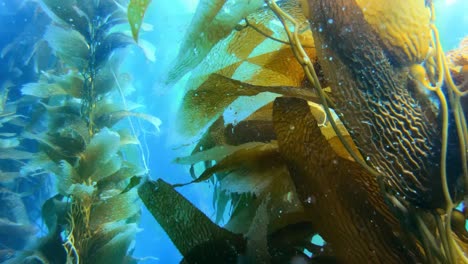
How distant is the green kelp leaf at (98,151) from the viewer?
68.0 inches

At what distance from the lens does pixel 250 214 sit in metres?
1.01

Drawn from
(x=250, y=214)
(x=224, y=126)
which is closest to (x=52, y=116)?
(x=224, y=126)

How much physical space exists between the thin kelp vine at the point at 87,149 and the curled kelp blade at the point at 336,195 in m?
0.91

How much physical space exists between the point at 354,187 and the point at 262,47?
0.58 meters

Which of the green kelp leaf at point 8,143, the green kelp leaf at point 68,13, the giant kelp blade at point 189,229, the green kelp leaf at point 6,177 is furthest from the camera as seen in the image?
the green kelp leaf at point 6,177

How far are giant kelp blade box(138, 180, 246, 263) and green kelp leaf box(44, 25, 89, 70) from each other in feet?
4.63

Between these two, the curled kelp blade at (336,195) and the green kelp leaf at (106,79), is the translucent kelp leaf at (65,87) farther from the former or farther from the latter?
the curled kelp blade at (336,195)

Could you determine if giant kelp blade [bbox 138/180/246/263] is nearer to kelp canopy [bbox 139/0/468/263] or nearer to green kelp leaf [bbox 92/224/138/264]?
kelp canopy [bbox 139/0/468/263]

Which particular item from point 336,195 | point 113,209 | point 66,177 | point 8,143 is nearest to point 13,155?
point 8,143

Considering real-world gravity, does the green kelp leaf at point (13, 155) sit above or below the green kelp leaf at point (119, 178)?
above

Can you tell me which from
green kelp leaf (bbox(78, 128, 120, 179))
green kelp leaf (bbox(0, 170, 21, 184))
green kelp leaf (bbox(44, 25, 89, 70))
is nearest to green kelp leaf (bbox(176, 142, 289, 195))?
green kelp leaf (bbox(78, 128, 120, 179))

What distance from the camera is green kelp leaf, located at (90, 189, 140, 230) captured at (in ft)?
5.55

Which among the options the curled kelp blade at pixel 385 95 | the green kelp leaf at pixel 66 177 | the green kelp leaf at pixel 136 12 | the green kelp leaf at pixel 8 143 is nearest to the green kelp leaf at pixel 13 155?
the green kelp leaf at pixel 8 143

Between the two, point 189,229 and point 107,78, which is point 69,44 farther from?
point 189,229
